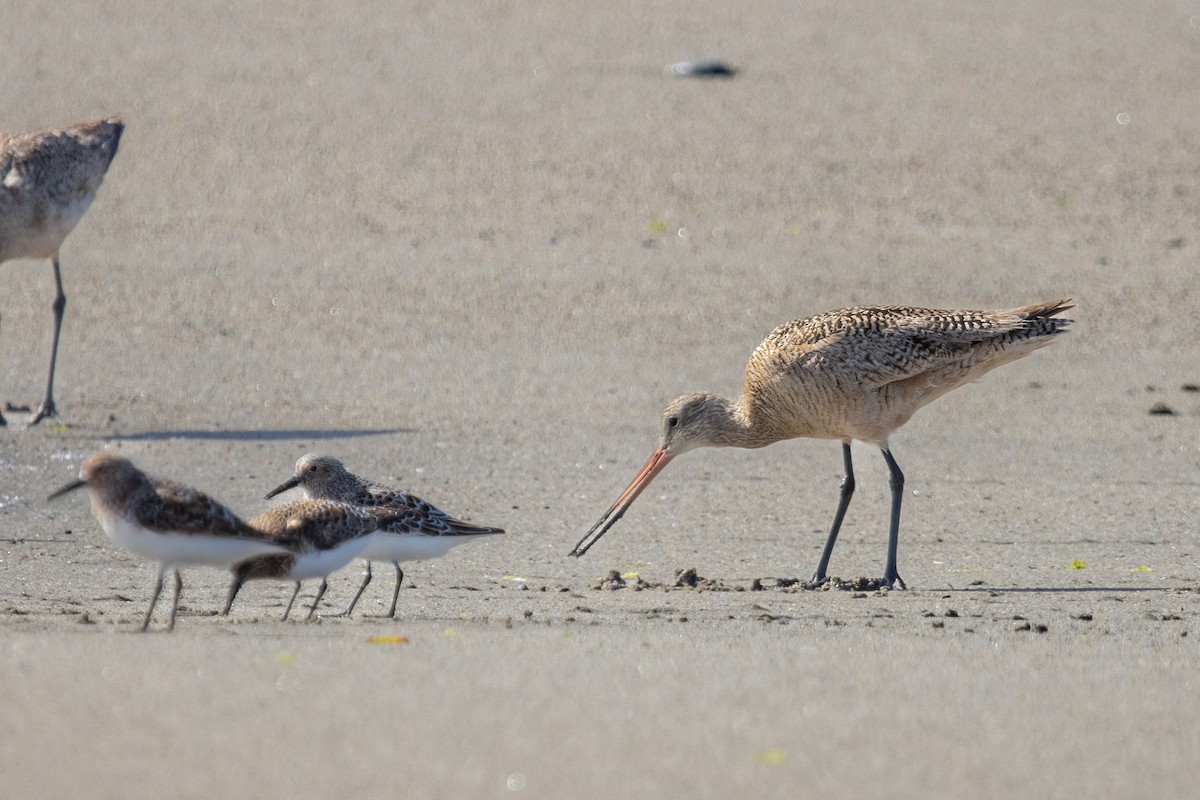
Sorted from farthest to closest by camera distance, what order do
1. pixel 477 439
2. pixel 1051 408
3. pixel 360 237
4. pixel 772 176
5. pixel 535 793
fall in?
pixel 772 176 < pixel 360 237 < pixel 1051 408 < pixel 477 439 < pixel 535 793

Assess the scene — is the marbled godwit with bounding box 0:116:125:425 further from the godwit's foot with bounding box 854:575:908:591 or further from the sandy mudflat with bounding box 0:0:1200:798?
the godwit's foot with bounding box 854:575:908:591

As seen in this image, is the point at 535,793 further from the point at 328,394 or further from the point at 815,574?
the point at 328,394

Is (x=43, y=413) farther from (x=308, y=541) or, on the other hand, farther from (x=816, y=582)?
(x=816, y=582)

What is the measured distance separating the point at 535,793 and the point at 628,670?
1258 mm

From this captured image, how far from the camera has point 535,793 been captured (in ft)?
14.7

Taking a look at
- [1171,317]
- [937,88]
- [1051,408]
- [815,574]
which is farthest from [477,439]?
[937,88]

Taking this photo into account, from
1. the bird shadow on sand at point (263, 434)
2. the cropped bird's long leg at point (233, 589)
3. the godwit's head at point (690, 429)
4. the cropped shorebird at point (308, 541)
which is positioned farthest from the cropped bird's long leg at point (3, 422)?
the cropped bird's long leg at point (233, 589)

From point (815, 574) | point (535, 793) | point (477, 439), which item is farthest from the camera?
point (477, 439)

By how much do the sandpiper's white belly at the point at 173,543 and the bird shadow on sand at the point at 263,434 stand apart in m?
3.86

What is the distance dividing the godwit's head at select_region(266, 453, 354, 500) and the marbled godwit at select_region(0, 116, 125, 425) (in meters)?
3.75

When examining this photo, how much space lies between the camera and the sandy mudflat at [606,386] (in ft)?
16.4

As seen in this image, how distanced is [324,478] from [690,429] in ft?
6.09

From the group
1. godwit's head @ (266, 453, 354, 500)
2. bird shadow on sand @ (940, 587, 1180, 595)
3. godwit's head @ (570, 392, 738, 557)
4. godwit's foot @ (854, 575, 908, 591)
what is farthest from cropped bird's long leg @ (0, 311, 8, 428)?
bird shadow on sand @ (940, 587, 1180, 595)

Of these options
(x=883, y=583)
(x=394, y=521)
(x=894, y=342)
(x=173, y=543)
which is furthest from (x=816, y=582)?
(x=173, y=543)
